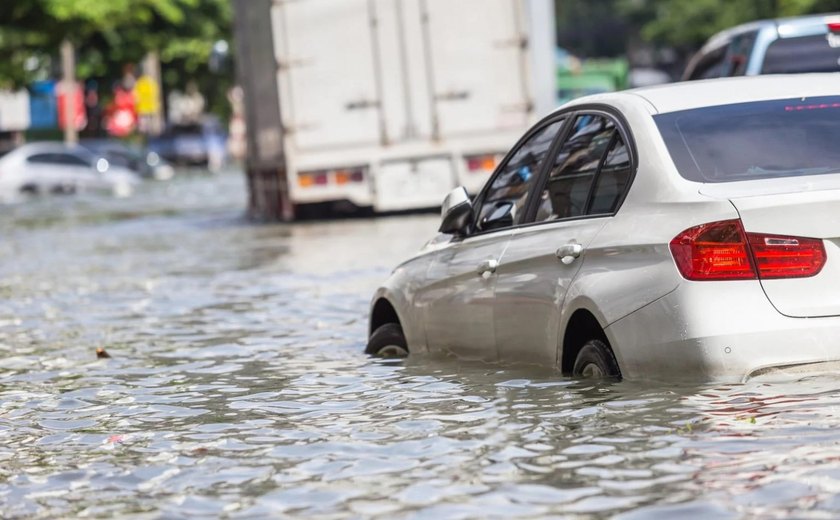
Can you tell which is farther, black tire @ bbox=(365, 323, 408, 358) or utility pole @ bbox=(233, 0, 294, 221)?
utility pole @ bbox=(233, 0, 294, 221)

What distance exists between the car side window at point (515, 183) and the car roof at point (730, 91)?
0.38m

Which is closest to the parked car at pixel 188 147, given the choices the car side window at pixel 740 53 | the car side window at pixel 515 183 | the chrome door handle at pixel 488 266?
the car side window at pixel 740 53

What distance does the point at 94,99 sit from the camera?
77750mm

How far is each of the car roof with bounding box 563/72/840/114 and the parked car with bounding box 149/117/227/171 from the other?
209 ft

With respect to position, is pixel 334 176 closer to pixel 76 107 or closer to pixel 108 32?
pixel 108 32

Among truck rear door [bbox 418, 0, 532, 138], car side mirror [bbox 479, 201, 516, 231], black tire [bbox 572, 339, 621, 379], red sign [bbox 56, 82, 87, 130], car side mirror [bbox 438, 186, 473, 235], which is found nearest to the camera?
black tire [bbox 572, 339, 621, 379]

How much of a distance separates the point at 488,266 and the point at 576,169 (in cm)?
67

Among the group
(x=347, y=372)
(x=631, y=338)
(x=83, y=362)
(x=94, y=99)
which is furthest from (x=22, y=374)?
(x=94, y=99)

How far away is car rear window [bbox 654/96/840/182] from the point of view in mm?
7270

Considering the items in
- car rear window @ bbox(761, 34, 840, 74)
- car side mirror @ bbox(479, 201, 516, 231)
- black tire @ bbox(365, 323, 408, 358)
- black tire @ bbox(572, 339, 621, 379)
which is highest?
car rear window @ bbox(761, 34, 840, 74)

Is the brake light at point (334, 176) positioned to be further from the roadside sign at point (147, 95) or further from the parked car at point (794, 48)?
the roadside sign at point (147, 95)

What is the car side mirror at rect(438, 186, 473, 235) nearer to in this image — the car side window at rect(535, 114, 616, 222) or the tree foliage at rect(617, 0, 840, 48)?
the car side window at rect(535, 114, 616, 222)

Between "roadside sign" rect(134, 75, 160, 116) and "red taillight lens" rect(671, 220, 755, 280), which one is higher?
"roadside sign" rect(134, 75, 160, 116)

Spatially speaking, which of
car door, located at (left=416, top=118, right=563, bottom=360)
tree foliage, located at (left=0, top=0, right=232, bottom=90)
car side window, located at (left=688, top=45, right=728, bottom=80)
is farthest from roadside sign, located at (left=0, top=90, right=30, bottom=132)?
car door, located at (left=416, top=118, right=563, bottom=360)
